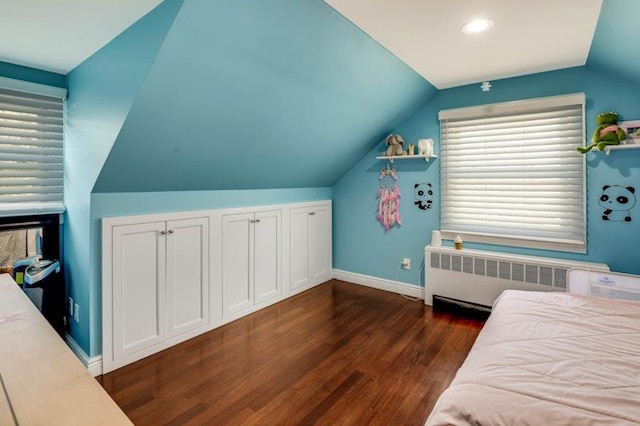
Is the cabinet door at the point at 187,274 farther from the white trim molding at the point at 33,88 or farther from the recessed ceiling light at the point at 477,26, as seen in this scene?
the recessed ceiling light at the point at 477,26

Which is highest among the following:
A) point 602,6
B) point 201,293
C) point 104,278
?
point 602,6

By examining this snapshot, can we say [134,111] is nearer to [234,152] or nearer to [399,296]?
[234,152]

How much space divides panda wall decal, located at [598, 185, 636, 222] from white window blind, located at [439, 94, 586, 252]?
0.51 ft

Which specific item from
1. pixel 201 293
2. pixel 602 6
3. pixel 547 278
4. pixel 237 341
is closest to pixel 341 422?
pixel 237 341

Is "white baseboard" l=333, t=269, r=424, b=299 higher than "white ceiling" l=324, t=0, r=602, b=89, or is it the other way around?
"white ceiling" l=324, t=0, r=602, b=89

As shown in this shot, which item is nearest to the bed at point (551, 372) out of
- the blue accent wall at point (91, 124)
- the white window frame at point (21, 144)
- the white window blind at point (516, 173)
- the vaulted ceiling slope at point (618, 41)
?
the white window blind at point (516, 173)

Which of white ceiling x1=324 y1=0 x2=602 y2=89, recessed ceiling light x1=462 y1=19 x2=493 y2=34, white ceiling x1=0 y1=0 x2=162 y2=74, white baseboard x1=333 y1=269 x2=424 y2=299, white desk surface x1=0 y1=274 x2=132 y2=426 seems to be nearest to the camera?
white desk surface x1=0 y1=274 x2=132 y2=426

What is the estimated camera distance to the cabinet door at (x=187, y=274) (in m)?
2.76

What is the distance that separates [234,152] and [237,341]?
5.14ft

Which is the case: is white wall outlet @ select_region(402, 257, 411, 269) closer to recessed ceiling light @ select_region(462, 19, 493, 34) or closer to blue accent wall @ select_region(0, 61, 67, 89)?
recessed ceiling light @ select_region(462, 19, 493, 34)

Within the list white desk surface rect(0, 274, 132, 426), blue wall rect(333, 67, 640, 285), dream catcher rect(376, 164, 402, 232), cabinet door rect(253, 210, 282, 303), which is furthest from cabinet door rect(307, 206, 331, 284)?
white desk surface rect(0, 274, 132, 426)

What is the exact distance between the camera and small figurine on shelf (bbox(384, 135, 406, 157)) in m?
3.83

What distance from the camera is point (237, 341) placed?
2842mm

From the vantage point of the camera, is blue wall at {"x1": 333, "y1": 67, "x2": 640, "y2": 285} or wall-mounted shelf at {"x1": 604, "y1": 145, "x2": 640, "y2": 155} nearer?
wall-mounted shelf at {"x1": 604, "y1": 145, "x2": 640, "y2": 155}
